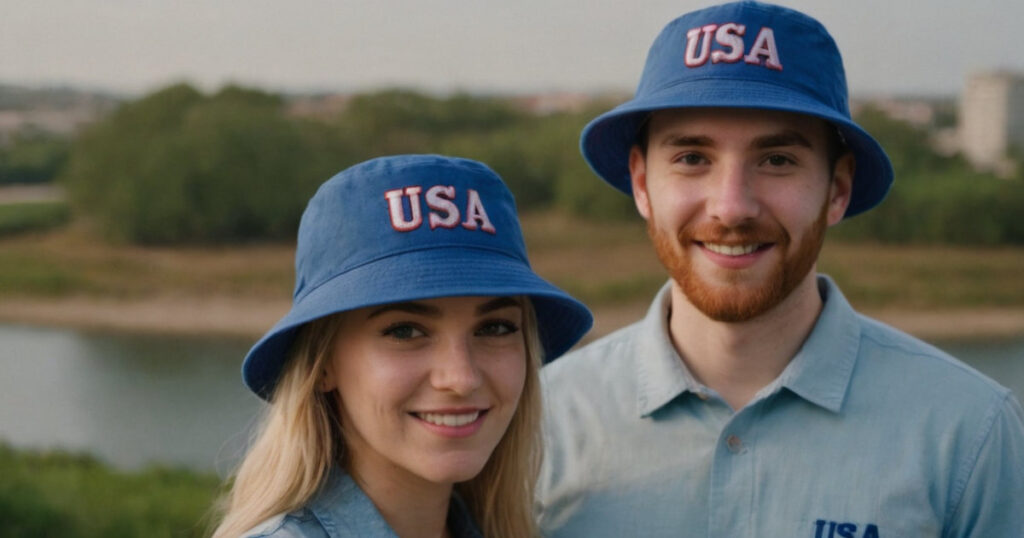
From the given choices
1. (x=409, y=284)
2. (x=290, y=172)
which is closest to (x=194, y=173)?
(x=290, y=172)

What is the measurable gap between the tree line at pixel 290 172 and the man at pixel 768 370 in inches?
813

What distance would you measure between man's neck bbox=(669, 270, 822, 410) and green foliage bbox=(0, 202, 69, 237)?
2450 cm

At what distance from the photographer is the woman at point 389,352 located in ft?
6.53

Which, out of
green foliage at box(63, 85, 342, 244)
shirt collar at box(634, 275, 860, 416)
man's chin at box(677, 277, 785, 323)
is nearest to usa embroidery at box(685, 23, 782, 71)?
man's chin at box(677, 277, 785, 323)

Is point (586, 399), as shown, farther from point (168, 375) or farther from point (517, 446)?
point (168, 375)

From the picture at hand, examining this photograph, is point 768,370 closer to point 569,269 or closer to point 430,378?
point 430,378

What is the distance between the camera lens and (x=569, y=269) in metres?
24.0

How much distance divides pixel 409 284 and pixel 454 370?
0.18m

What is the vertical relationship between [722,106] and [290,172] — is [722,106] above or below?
above

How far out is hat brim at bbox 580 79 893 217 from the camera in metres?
2.26

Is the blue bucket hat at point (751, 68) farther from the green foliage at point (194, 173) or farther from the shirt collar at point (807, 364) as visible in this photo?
the green foliage at point (194, 173)

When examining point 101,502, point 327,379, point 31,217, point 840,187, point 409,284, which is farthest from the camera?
point 31,217

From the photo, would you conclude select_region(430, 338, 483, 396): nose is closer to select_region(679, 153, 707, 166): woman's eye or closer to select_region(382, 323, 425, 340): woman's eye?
select_region(382, 323, 425, 340): woman's eye

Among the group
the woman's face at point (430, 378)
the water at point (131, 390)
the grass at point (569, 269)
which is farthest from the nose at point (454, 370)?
the grass at point (569, 269)
